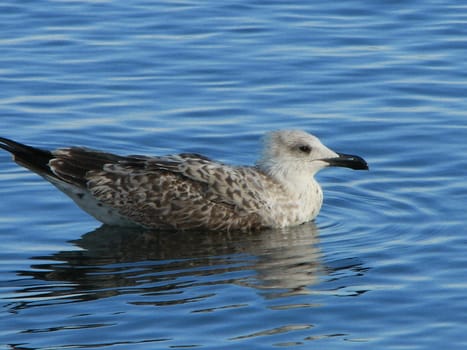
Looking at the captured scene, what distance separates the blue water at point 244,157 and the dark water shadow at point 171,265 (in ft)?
0.11

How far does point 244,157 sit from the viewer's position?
55.1ft

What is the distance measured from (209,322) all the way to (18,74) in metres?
8.28

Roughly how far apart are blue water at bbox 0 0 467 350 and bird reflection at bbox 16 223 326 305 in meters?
0.03

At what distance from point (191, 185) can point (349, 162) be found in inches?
62.6

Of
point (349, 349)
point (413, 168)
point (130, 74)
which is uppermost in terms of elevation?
point (130, 74)

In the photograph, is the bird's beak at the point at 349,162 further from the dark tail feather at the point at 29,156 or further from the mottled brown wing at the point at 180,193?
the dark tail feather at the point at 29,156

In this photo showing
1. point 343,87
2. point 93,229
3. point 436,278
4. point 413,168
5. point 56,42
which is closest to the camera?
point 436,278

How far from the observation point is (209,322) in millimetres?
11891

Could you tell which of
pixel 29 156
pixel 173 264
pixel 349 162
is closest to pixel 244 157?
pixel 349 162

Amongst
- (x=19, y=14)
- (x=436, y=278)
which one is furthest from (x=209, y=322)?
(x=19, y=14)

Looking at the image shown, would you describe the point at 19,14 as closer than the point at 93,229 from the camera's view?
No

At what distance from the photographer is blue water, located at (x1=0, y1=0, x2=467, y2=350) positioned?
12000 millimetres

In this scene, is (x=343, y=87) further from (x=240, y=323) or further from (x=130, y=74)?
(x=240, y=323)

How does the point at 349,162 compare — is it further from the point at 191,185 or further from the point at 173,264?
the point at 173,264
